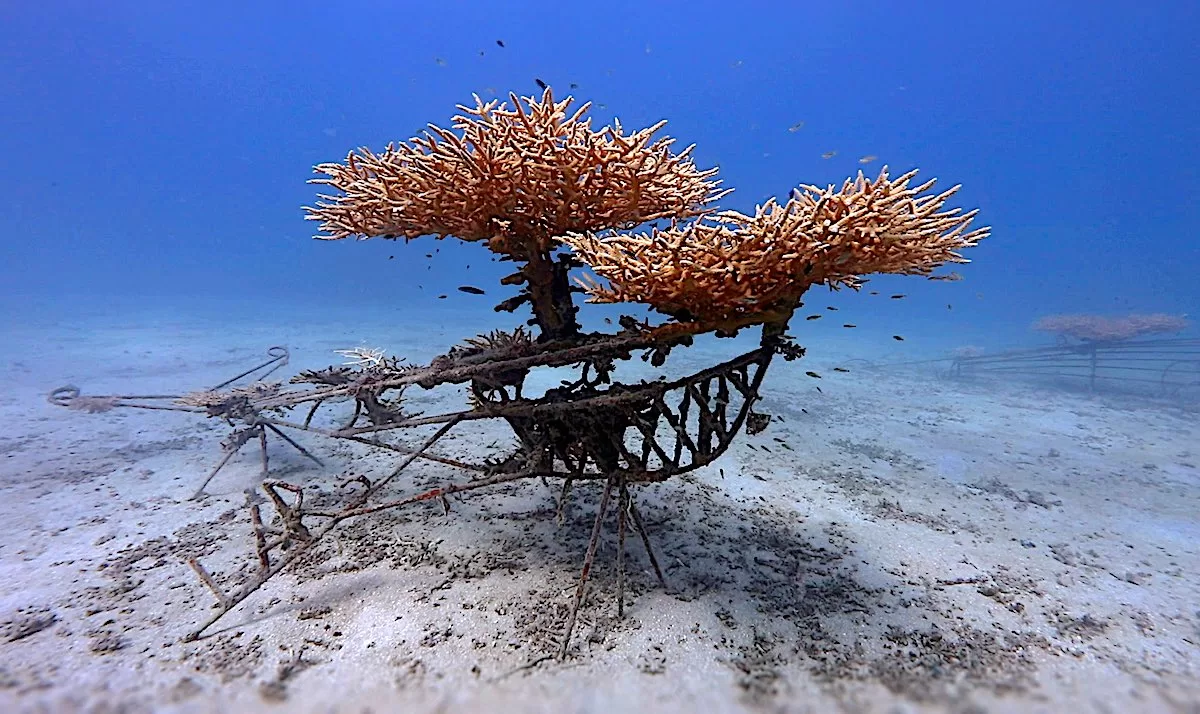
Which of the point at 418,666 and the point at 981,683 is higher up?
the point at 418,666

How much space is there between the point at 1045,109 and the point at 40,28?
199933 millimetres

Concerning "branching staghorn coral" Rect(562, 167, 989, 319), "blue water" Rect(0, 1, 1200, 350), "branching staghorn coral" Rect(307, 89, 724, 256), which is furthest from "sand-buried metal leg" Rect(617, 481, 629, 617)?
"blue water" Rect(0, 1, 1200, 350)

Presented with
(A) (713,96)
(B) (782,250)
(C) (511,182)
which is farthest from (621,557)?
(A) (713,96)

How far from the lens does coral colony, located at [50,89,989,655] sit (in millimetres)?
2461

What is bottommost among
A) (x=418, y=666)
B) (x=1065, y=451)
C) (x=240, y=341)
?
(x=1065, y=451)

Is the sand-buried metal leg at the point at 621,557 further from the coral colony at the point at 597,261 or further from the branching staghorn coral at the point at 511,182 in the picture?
the branching staghorn coral at the point at 511,182

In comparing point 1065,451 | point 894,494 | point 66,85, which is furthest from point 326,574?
point 66,85

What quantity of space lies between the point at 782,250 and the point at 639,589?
2328 mm

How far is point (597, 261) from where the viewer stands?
9.15ft

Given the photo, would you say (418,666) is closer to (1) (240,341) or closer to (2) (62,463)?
(2) (62,463)

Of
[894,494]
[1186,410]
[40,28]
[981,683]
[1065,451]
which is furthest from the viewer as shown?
[40,28]

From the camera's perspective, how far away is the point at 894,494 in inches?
212

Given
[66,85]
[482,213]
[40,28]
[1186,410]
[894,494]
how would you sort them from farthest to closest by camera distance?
[66,85], [40,28], [1186,410], [894,494], [482,213]

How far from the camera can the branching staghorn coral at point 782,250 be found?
2332 millimetres
